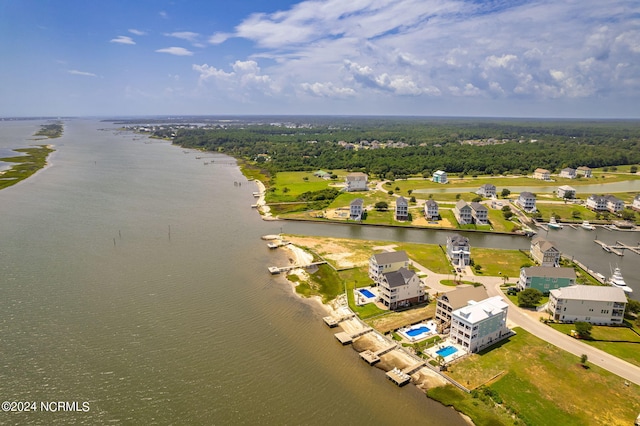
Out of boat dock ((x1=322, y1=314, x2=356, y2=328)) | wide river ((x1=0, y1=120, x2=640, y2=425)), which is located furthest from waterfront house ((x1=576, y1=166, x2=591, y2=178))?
boat dock ((x1=322, y1=314, x2=356, y2=328))

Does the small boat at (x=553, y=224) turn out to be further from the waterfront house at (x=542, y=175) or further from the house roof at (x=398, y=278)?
the house roof at (x=398, y=278)

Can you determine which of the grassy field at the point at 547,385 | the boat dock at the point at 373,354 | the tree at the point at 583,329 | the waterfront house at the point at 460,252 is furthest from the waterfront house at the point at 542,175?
the boat dock at the point at 373,354

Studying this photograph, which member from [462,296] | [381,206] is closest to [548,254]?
[462,296]

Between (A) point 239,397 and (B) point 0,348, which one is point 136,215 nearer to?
(B) point 0,348

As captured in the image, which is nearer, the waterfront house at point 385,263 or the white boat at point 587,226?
the waterfront house at point 385,263

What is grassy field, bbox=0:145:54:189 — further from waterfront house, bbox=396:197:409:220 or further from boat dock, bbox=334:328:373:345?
boat dock, bbox=334:328:373:345
